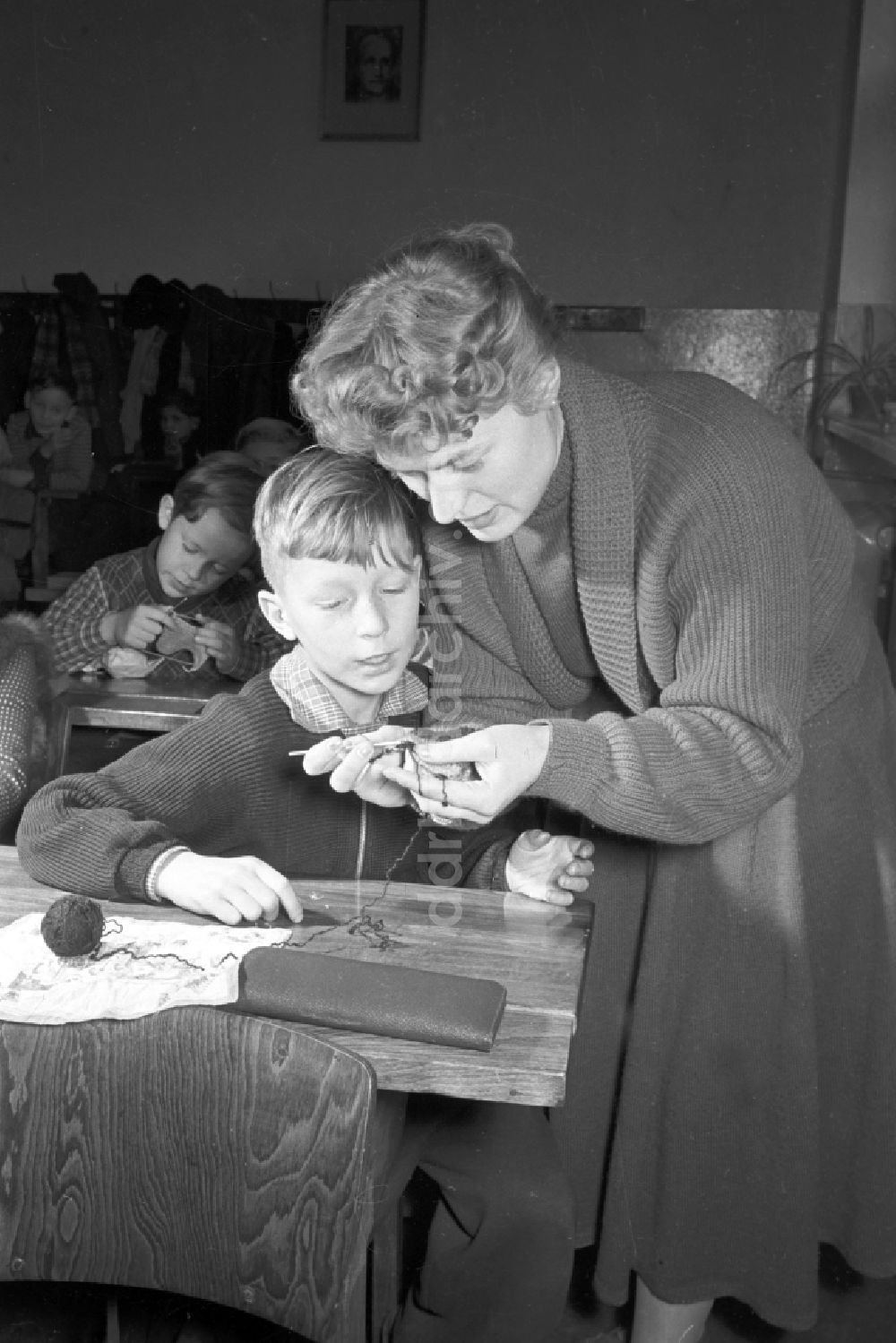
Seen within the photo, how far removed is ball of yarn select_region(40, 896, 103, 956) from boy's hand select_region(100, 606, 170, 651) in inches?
22.2

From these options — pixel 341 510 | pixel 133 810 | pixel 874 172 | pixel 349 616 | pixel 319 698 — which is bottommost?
pixel 133 810

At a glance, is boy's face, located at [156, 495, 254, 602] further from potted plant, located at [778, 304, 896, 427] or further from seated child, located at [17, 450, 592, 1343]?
potted plant, located at [778, 304, 896, 427]

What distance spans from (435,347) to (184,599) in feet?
2.13

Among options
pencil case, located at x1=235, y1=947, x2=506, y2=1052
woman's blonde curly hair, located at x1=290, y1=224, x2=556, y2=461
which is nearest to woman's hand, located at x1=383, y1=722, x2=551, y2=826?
pencil case, located at x1=235, y1=947, x2=506, y2=1052

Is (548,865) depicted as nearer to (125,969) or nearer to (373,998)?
(373,998)

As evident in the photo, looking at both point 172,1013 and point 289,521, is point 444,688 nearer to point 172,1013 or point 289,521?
point 289,521

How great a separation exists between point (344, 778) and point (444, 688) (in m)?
0.27

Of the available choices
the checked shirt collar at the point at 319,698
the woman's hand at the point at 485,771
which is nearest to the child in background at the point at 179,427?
the checked shirt collar at the point at 319,698

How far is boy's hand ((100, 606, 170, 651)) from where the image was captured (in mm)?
1618

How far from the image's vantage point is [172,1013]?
2.95ft

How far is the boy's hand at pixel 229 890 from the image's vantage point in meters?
1.21

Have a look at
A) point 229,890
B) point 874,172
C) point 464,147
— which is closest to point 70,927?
point 229,890

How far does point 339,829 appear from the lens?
Result: 1433 millimetres

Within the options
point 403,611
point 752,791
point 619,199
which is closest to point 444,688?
point 403,611
